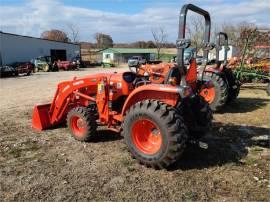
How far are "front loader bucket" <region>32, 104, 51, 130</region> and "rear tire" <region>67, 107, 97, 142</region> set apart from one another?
100 centimetres

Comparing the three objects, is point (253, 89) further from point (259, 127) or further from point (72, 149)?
point (72, 149)

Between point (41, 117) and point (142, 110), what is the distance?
311 cm

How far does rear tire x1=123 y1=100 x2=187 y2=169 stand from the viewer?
14.9ft

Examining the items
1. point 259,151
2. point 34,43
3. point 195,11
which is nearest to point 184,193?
point 259,151

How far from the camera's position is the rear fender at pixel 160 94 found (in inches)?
184

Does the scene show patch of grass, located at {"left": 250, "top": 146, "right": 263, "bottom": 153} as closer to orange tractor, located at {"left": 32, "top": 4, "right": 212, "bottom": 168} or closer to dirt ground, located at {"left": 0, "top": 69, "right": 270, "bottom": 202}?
dirt ground, located at {"left": 0, "top": 69, "right": 270, "bottom": 202}

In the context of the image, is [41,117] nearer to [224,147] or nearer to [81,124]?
[81,124]

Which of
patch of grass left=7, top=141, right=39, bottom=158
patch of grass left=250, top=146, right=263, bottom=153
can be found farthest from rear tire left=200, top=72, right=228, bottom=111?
patch of grass left=7, top=141, right=39, bottom=158

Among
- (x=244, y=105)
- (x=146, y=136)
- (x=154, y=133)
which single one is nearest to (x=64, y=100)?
(x=146, y=136)

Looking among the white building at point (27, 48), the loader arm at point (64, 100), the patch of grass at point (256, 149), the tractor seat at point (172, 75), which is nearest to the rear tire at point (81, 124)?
the loader arm at point (64, 100)

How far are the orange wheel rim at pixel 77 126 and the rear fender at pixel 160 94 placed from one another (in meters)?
1.37

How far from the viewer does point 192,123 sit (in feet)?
18.0

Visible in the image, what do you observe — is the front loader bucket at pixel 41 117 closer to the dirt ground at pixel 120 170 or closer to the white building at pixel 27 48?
the dirt ground at pixel 120 170

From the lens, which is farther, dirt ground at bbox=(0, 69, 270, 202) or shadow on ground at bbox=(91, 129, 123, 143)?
shadow on ground at bbox=(91, 129, 123, 143)
